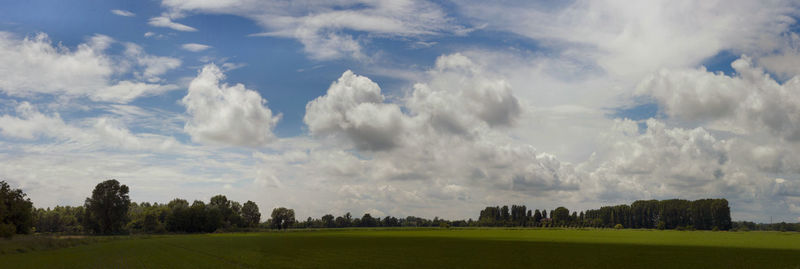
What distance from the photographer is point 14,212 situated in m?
88.2

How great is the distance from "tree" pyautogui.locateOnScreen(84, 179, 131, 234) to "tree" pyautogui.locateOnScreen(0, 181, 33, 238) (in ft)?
123

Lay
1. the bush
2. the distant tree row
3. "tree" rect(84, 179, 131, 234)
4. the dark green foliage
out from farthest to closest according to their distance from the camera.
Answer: the dark green foliage, "tree" rect(84, 179, 131, 234), the distant tree row, the bush

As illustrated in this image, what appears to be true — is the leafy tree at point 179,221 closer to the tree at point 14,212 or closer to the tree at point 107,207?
the tree at point 107,207

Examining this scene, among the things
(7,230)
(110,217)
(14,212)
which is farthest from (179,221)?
(7,230)

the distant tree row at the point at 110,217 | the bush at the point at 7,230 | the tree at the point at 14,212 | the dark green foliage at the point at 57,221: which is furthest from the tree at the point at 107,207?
the dark green foliage at the point at 57,221

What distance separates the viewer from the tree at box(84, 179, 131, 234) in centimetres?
13062

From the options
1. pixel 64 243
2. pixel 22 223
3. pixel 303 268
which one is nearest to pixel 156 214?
pixel 22 223

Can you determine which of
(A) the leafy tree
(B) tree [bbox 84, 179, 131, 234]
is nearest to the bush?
(B) tree [bbox 84, 179, 131, 234]

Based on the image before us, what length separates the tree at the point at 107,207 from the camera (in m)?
131

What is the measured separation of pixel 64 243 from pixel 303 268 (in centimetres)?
6069

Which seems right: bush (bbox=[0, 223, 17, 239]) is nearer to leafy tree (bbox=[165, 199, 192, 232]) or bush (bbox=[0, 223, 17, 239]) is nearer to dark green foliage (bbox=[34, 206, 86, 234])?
leafy tree (bbox=[165, 199, 192, 232])

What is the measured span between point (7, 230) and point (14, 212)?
9786 millimetres

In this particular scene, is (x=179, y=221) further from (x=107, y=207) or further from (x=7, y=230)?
(x=7, y=230)

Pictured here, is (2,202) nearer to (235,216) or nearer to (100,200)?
(100,200)
